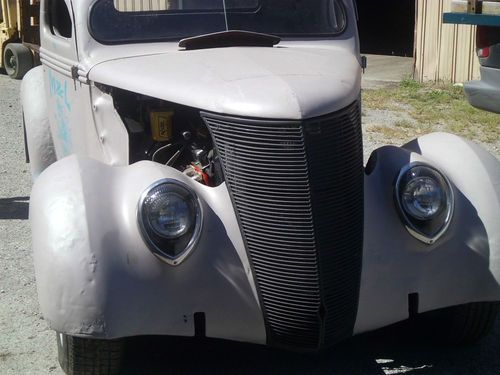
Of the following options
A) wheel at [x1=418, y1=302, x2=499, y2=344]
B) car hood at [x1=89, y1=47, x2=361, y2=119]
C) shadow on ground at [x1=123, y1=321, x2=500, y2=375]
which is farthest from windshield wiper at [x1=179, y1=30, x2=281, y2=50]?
wheel at [x1=418, y1=302, x2=499, y2=344]

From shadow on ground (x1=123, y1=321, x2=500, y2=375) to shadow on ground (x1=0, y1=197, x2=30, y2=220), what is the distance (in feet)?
8.24

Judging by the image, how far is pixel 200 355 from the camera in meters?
4.46

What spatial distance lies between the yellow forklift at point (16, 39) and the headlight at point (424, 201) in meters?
10.5

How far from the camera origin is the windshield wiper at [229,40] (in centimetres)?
464

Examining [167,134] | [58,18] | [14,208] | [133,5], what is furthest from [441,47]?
[167,134]

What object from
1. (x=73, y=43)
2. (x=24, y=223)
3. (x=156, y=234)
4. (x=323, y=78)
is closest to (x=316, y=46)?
(x=323, y=78)

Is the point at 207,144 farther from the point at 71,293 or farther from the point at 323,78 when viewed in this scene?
the point at 71,293

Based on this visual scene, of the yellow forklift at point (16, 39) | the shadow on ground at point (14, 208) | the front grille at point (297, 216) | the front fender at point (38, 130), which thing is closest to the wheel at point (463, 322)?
the front grille at point (297, 216)

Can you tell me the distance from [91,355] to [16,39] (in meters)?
11.7

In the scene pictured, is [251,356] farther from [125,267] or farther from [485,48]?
[485,48]

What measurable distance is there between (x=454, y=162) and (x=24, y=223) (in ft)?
11.4

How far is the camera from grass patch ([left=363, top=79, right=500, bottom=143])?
9.56 meters

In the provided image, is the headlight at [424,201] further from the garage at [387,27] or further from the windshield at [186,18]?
the garage at [387,27]

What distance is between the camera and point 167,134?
4410 mm
